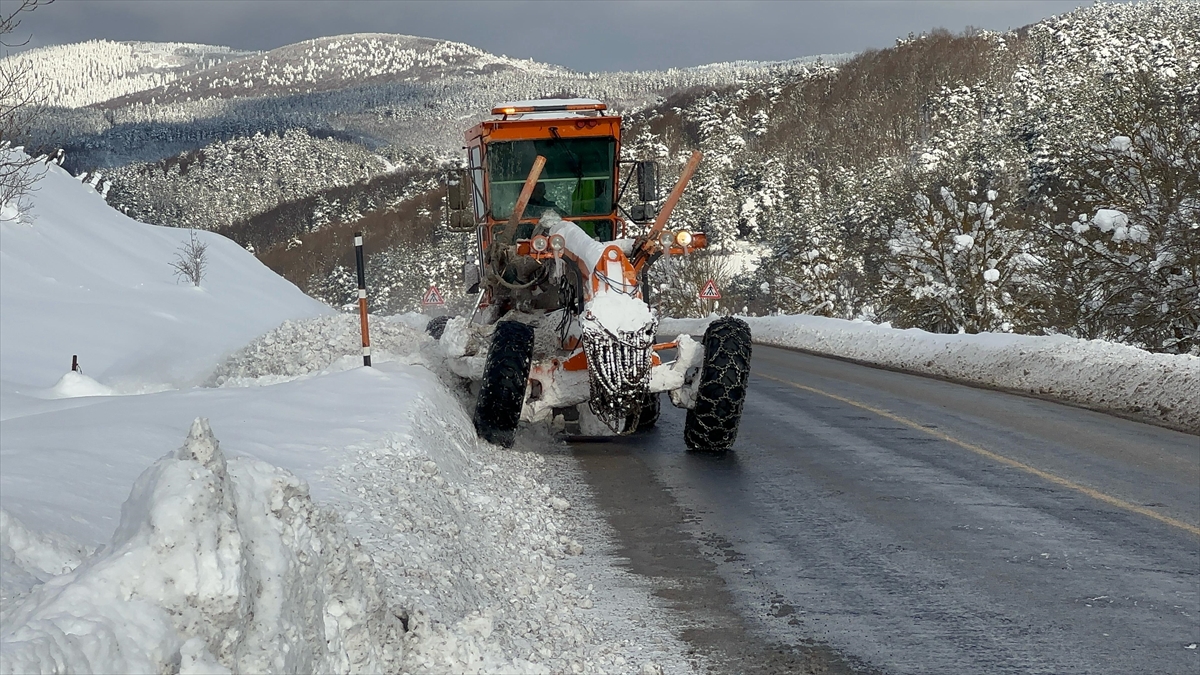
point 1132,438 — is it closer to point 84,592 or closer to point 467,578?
point 467,578

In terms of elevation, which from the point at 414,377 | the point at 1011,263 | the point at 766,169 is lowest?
the point at 414,377

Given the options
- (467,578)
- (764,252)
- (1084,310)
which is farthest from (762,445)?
(764,252)

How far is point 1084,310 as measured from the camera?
1925 centimetres

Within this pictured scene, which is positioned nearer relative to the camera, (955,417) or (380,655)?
(380,655)

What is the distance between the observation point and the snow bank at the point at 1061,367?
12.6 meters

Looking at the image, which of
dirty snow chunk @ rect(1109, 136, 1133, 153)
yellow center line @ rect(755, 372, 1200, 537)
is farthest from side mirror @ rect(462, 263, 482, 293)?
dirty snow chunk @ rect(1109, 136, 1133, 153)

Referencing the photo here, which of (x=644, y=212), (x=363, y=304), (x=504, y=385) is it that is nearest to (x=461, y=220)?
(x=644, y=212)

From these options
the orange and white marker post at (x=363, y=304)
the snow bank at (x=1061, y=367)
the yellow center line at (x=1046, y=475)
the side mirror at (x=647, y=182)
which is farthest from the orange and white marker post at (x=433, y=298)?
the orange and white marker post at (x=363, y=304)

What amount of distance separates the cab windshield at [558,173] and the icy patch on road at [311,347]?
2258mm

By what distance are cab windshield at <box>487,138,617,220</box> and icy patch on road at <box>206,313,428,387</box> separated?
226 cm

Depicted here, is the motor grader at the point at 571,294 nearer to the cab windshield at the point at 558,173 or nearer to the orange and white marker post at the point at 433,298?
the cab windshield at the point at 558,173

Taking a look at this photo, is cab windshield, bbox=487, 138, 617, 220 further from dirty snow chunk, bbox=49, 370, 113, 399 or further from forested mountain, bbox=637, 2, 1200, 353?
forested mountain, bbox=637, 2, 1200, 353

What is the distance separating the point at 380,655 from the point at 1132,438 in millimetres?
8972

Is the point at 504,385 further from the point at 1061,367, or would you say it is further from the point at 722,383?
the point at 1061,367
